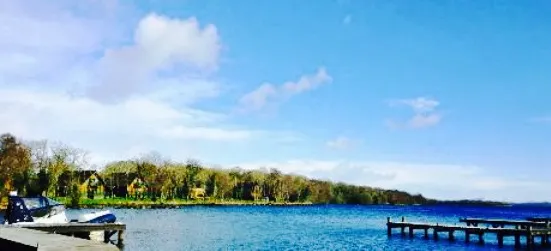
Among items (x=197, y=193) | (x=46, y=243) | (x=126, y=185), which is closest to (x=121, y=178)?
(x=126, y=185)

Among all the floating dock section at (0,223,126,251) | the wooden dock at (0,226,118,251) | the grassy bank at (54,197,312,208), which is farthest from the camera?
the grassy bank at (54,197,312,208)

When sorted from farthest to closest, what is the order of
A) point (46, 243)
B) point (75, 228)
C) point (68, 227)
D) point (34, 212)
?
point (34, 212) < point (75, 228) < point (68, 227) < point (46, 243)

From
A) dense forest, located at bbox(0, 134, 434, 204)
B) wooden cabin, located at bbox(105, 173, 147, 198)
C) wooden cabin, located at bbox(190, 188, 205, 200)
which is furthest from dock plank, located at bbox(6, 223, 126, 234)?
wooden cabin, located at bbox(190, 188, 205, 200)

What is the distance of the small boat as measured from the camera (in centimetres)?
3472

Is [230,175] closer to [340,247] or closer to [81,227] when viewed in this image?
[340,247]

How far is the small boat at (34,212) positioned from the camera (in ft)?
114

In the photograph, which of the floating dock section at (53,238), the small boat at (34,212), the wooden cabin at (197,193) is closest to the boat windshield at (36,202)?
the small boat at (34,212)

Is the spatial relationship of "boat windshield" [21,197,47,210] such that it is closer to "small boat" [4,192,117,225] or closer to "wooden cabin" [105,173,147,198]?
"small boat" [4,192,117,225]

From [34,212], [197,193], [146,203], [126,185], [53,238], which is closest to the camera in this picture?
[53,238]

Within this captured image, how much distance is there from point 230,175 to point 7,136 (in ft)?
324

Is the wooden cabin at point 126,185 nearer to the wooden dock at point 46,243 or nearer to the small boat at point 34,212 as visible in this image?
the small boat at point 34,212

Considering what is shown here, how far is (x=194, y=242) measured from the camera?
50.5 metres

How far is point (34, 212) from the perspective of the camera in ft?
116

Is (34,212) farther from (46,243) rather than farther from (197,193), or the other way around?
(197,193)
